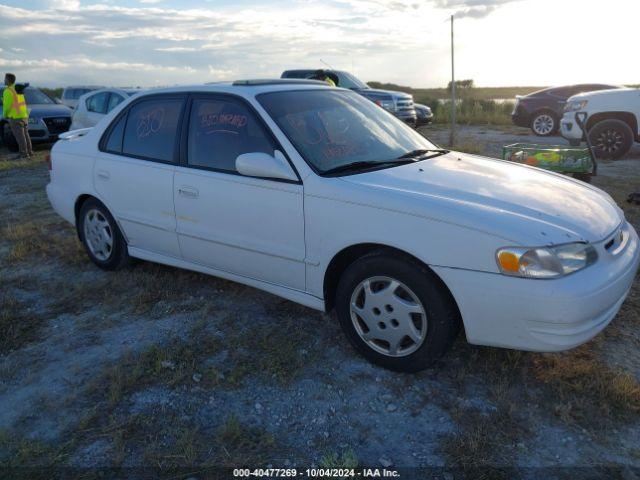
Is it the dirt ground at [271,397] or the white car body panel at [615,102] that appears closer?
the dirt ground at [271,397]

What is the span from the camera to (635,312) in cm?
393

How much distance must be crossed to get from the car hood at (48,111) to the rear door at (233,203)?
11950mm

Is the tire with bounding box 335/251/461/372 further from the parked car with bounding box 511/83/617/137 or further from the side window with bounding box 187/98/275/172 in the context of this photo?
the parked car with bounding box 511/83/617/137

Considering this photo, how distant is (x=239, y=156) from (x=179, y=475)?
6.16 ft

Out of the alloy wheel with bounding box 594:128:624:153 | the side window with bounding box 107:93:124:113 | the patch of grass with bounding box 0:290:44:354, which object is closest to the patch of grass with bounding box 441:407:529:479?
the patch of grass with bounding box 0:290:44:354

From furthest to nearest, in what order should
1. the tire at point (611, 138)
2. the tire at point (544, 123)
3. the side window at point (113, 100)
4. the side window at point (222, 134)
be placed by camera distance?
the tire at point (544, 123) → the side window at point (113, 100) → the tire at point (611, 138) → the side window at point (222, 134)

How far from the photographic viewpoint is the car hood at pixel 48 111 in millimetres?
14031

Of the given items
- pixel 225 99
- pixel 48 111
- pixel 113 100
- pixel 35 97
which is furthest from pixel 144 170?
pixel 35 97

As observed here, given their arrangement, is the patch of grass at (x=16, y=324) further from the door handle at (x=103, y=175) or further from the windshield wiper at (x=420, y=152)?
the windshield wiper at (x=420, y=152)

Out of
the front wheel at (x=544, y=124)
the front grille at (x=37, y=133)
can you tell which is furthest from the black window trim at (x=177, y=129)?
the front wheel at (x=544, y=124)

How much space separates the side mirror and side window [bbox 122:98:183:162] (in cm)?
95

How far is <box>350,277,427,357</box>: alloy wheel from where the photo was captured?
3041mm

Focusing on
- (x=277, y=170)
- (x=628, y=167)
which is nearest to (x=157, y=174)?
(x=277, y=170)

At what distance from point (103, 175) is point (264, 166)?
1.94 meters
